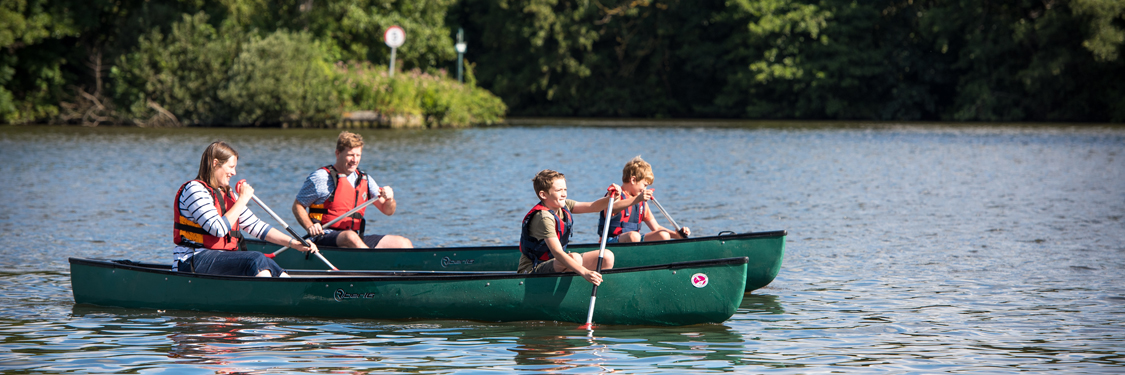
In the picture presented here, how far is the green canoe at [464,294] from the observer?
723 centimetres

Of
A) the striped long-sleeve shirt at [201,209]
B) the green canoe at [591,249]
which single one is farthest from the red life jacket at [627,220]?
the striped long-sleeve shirt at [201,209]

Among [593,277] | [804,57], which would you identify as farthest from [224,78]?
[593,277]

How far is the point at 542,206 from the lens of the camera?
23.9ft

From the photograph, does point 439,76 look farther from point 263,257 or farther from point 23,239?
point 263,257

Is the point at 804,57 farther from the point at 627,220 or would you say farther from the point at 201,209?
the point at 201,209

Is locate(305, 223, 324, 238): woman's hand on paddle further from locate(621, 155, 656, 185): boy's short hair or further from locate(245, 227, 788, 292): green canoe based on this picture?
locate(621, 155, 656, 185): boy's short hair

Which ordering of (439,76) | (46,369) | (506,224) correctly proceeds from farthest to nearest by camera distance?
(439,76) → (506,224) → (46,369)

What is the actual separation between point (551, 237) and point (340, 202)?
266 centimetres

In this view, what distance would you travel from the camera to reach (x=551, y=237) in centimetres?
722

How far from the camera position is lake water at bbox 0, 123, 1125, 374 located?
650 centimetres

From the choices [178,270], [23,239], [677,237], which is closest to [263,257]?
[178,270]

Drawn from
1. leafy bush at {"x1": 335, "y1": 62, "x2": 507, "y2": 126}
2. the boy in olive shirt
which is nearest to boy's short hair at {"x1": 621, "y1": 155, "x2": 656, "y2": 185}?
the boy in olive shirt

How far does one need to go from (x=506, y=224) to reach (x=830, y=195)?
543 cm

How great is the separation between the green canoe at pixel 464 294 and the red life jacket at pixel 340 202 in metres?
1.55
